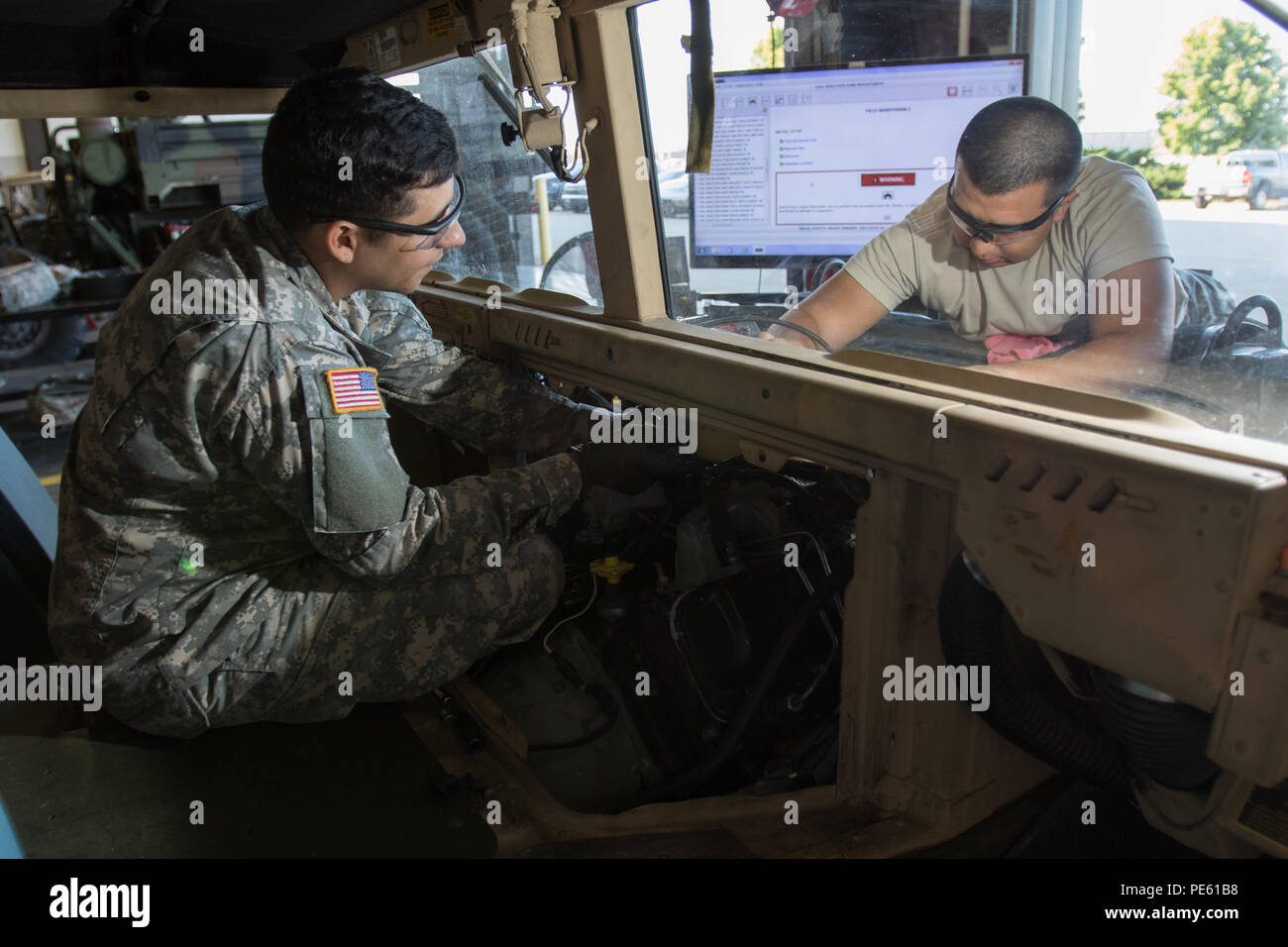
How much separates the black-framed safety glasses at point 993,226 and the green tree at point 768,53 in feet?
1.52

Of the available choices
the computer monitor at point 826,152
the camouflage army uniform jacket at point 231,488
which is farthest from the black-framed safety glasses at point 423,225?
the computer monitor at point 826,152

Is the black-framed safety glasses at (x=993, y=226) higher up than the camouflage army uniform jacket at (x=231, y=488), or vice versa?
the black-framed safety glasses at (x=993, y=226)

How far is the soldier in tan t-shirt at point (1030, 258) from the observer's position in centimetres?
154

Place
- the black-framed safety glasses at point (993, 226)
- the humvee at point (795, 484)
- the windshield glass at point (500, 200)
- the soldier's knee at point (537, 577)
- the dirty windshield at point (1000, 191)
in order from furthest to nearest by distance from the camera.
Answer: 1. the windshield glass at point (500, 200)
2. the soldier's knee at point (537, 577)
3. the black-framed safety glasses at point (993, 226)
4. the dirty windshield at point (1000, 191)
5. the humvee at point (795, 484)

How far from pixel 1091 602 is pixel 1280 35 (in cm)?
79

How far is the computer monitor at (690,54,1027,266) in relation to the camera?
1.93 meters

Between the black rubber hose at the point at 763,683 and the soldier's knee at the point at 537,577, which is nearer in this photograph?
the black rubber hose at the point at 763,683

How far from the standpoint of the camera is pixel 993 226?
1.76m

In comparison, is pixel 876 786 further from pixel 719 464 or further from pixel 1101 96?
pixel 1101 96

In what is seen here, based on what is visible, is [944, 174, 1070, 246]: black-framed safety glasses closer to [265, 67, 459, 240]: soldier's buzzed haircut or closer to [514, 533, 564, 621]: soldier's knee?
[265, 67, 459, 240]: soldier's buzzed haircut

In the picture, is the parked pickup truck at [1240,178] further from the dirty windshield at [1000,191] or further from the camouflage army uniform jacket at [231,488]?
the camouflage army uniform jacket at [231,488]

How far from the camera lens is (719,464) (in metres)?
2.11

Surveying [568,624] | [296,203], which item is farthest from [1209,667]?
[296,203]

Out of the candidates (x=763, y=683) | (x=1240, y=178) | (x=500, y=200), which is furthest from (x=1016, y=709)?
(x=500, y=200)
